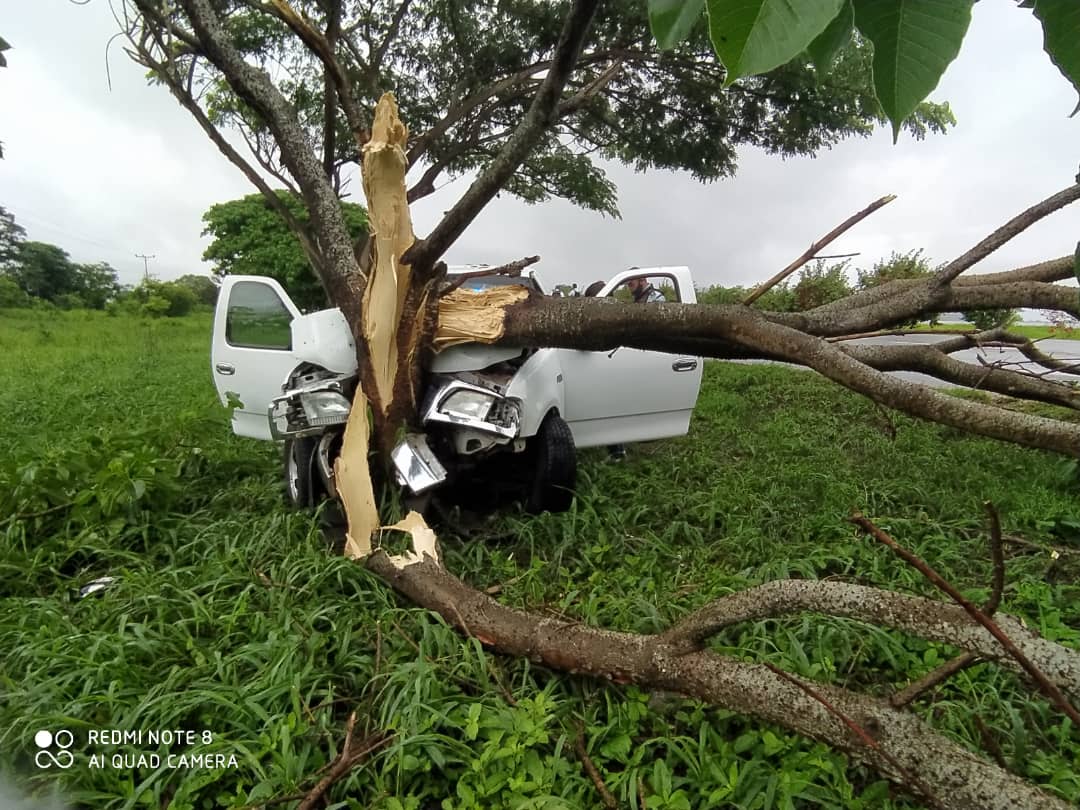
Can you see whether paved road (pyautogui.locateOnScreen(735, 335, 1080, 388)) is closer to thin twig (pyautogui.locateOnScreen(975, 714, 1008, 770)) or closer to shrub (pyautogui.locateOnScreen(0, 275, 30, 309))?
thin twig (pyautogui.locateOnScreen(975, 714, 1008, 770))

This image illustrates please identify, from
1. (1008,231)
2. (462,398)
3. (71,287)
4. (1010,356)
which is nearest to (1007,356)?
(1010,356)

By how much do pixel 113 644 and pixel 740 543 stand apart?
2.66 meters

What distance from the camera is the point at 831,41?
55 cm

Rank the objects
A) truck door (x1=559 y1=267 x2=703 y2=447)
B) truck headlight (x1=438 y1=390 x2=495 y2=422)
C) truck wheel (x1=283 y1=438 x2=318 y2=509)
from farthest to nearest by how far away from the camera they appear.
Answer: truck door (x1=559 y1=267 x2=703 y2=447), truck wheel (x1=283 y1=438 x2=318 y2=509), truck headlight (x1=438 y1=390 x2=495 y2=422)

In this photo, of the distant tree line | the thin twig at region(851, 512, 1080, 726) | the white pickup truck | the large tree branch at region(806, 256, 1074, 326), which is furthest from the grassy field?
the distant tree line

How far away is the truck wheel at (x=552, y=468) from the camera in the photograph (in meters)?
3.23

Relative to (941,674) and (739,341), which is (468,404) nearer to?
(739,341)

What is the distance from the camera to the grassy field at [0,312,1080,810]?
159 cm

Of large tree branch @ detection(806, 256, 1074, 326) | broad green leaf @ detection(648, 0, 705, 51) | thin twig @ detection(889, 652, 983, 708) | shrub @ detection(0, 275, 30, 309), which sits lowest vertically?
thin twig @ detection(889, 652, 983, 708)

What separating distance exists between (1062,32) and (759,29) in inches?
9.7

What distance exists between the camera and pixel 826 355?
1747 mm

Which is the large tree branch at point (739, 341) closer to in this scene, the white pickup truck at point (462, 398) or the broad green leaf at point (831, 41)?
the white pickup truck at point (462, 398)

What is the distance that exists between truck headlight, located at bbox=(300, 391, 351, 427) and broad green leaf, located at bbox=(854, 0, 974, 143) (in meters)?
2.75

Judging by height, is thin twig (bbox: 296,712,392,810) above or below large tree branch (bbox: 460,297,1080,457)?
below
